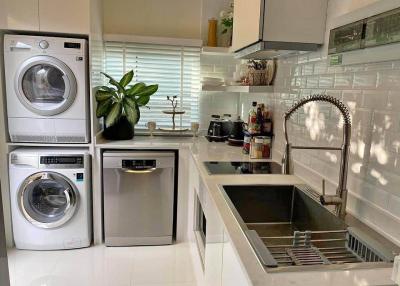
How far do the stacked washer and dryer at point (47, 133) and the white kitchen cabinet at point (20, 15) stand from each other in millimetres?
83

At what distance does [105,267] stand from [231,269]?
174 centimetres

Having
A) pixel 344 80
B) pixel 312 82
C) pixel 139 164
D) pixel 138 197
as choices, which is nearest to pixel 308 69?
pixel 312 82

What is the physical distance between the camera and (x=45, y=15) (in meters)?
2.50

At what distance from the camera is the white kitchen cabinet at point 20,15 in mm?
2469

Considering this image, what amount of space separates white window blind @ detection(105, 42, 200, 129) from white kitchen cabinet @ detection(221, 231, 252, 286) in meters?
2.29

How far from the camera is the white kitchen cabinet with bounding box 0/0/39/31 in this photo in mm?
2469

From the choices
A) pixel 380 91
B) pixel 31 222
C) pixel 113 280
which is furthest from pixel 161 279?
pixel 380 91

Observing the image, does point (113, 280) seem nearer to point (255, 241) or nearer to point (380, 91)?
point (255, 241)

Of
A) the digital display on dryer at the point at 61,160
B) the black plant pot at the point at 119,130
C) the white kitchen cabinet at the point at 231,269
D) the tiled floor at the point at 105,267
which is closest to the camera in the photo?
the white kitchen cabinet at the point at 231,269

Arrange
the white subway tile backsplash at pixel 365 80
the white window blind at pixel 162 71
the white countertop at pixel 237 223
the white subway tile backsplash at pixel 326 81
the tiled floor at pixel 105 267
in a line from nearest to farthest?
the white countertop at pixel 237 223 → the white subway tile backsplash at pixel 365 80 → the white subway tile backsplash at pixel 326 81 → the tiled floor at pixel 105 267 → the white window blind at pixel 162 71

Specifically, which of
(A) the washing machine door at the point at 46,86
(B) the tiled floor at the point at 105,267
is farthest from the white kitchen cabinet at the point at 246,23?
(B) the tiled floor at the point at 105,267

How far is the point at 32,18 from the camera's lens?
2492 millimetres

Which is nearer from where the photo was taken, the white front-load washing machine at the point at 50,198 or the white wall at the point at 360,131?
the white wall at the point at 360,131

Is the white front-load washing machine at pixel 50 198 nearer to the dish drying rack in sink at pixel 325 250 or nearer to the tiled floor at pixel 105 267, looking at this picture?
the tiled floor at pixel 105 267
